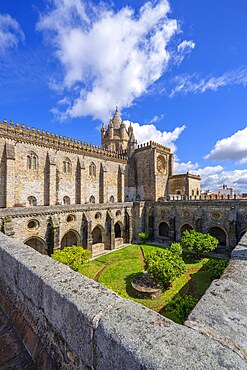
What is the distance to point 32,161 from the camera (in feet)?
76.5

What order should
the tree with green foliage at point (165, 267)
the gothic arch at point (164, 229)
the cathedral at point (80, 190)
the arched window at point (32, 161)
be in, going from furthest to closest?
the gothic arch at point (164, 229) < the arched window at point (32, 161) < the cathedral at point (80, 190) < the tree with green foliage at point (165, 267)

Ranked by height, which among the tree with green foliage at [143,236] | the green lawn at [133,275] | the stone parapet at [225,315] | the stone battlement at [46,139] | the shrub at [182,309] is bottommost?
the green lawn at [133,275]

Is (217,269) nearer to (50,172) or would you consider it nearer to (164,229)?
(164,229)

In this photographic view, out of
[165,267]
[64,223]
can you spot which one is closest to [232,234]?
[165,267]

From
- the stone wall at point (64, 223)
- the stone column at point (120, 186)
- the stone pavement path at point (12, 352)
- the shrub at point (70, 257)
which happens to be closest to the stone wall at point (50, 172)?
the stone column at point (120, 186)

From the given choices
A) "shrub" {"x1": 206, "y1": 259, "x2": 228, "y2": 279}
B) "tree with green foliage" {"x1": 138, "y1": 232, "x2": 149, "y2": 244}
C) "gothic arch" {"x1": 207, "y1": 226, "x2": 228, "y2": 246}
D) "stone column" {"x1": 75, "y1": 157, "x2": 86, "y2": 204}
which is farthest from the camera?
"stone column" {"x1": 75, "y1": 157, "x2": 86, "y2": 204}

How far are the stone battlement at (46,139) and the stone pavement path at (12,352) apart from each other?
74.7 feet

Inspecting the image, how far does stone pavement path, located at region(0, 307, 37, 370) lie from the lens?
239 centimetres

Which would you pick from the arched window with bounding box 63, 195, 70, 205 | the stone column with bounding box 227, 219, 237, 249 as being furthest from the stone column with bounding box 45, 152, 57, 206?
the stone column with bounding box 227, 219, 237, 249

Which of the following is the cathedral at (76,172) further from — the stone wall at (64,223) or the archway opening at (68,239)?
the stone wall at (64,223)

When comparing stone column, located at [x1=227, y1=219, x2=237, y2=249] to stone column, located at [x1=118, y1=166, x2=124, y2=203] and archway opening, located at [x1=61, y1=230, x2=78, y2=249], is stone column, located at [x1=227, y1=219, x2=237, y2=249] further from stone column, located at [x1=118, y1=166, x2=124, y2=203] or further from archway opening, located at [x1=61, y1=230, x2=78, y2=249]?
stone column, located at [x1=118, y1=166, x2=124, y2=203]

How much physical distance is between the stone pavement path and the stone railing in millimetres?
85

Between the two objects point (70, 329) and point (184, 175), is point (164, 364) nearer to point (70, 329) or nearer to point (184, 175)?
point (70, 329)

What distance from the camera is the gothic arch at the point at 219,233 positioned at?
74.3 feet
